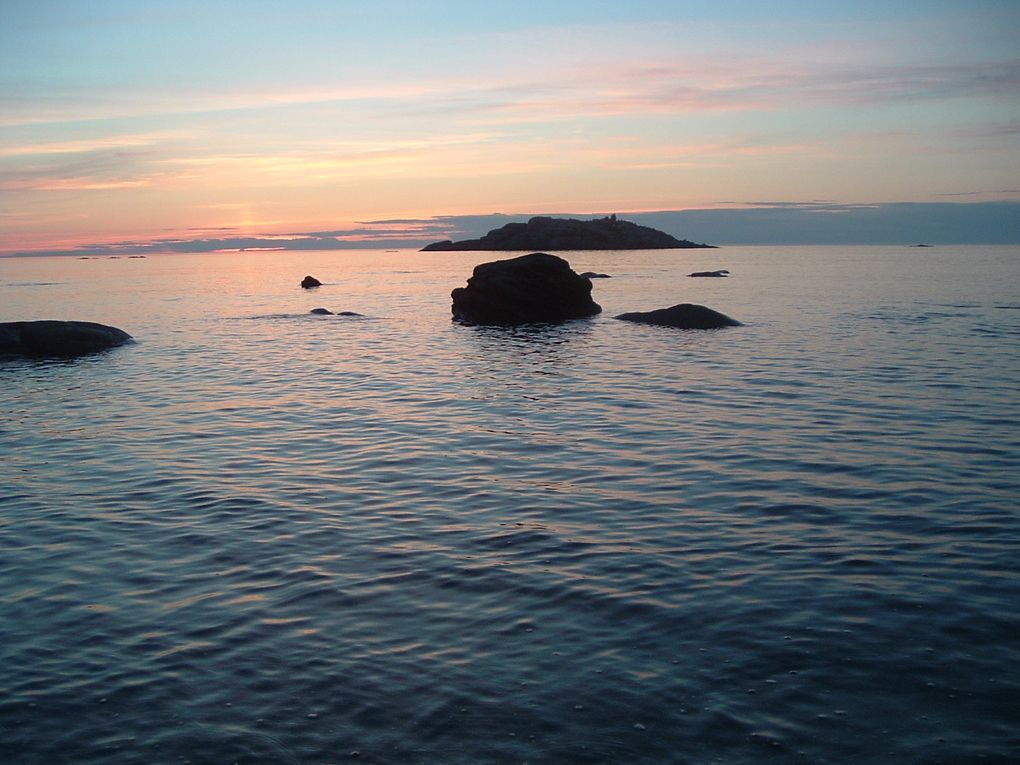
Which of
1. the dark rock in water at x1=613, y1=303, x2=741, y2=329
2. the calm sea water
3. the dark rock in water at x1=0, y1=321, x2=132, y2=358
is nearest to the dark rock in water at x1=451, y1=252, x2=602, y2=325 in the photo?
the dark rock in water at x1=613, y1=303, x2=741, y2=329

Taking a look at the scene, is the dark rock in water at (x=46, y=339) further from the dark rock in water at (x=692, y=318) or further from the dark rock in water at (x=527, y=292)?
the dark rock in water at (x=692, y=318)

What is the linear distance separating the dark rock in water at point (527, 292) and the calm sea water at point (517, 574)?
23078mm

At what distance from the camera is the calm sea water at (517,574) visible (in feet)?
22.7

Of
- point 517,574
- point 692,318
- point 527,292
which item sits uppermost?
point 527,292

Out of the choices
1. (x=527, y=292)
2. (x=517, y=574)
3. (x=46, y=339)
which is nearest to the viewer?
(x=517, y=574)

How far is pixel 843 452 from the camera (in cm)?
1628

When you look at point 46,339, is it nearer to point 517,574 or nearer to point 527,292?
point 527,292

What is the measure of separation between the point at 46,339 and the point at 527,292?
2377 cm

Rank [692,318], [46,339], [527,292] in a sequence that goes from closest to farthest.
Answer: [46,339]
[692,318]
[527,292]

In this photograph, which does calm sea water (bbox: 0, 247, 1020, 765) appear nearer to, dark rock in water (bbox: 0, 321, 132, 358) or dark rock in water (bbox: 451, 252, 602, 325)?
dark rock in water (bbox: 0, 321, 132, 358)

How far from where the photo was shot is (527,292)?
4781cm

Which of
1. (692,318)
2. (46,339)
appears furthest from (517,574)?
(692,318)

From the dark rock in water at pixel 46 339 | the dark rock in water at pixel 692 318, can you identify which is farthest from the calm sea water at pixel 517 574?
the dark rock in water at pixel 692 318

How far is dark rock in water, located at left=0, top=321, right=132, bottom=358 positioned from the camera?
3441cm
